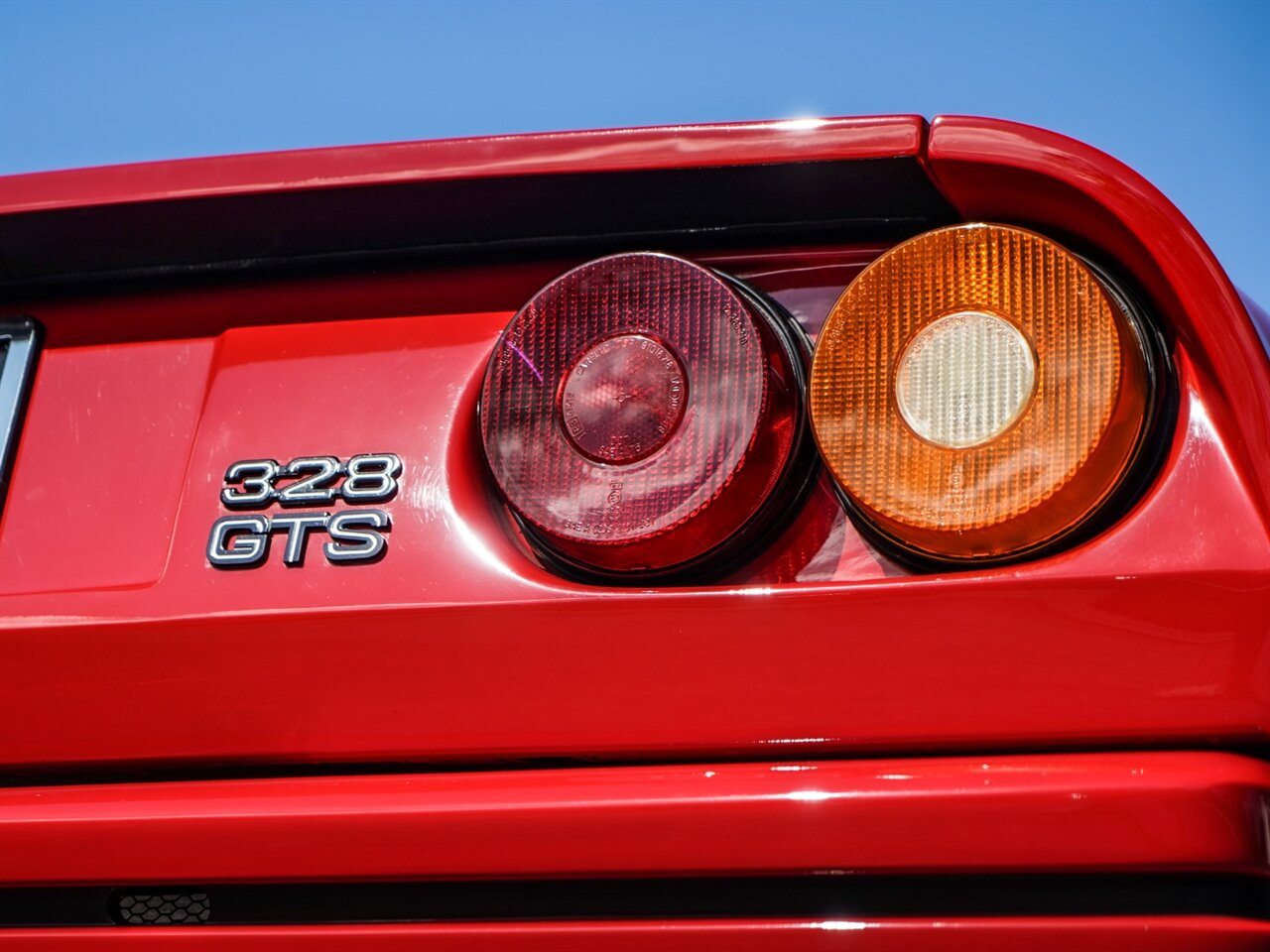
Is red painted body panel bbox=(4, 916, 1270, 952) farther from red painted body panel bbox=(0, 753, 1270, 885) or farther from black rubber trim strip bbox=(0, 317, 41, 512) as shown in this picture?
black rubber trim strip bbox=(0, 317, 41, 512)

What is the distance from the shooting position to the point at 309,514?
1.24 m

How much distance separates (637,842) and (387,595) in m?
0.32

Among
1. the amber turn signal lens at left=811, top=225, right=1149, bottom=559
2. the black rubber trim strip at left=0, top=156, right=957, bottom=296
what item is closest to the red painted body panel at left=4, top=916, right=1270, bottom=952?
the amber turn signal lens at left=811, top=225, right=1149, bottom=559

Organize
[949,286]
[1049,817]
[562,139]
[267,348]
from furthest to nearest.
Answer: [267,348], [562,139], [949,286], [1049,817]

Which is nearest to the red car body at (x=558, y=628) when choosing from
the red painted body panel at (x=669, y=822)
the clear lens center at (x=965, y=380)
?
the red painted body panel at (x=669, y=822)

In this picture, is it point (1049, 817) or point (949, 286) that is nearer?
point (1049, 817)

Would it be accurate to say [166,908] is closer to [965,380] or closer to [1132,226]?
[965,380]

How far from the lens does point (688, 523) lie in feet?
3.68

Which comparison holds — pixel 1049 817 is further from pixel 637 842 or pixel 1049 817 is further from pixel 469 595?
pixel 469 595

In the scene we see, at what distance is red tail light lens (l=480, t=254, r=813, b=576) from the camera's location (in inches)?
44.4

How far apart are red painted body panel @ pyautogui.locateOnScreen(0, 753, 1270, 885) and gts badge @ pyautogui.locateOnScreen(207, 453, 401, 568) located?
0.21 m

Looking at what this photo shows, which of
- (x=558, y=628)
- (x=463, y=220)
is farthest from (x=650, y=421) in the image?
(x=463, y=220)

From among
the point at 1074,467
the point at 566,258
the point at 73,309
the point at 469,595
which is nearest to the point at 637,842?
the point at 469,595

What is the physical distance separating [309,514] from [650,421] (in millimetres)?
345
